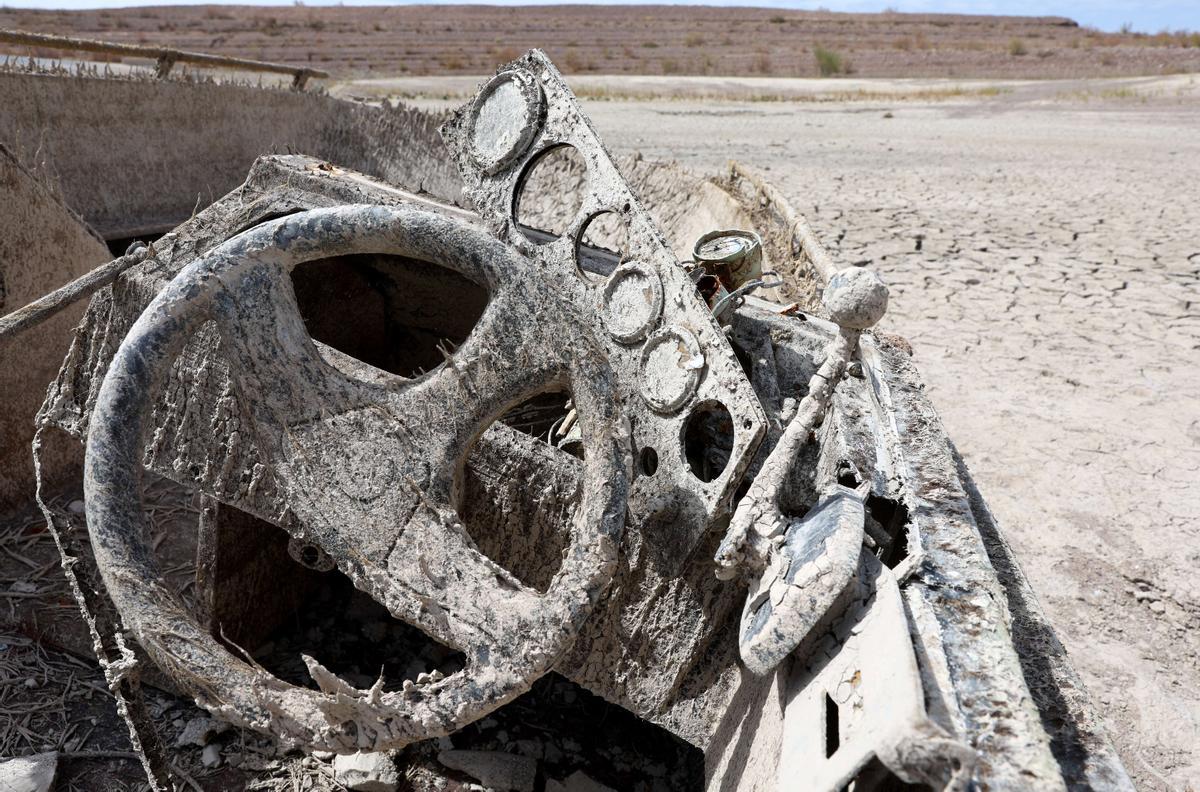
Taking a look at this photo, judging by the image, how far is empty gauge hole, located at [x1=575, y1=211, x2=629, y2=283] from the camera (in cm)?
210

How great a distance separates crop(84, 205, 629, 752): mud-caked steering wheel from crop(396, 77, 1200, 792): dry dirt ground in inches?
79.3

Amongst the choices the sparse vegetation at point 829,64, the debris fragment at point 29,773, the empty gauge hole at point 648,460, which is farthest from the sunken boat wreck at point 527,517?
the sparse vegetation at point 829,64

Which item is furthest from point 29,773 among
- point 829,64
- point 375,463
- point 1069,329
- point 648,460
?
point 829,64

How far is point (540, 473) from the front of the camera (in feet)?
6.43

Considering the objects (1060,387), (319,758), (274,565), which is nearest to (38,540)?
(274,565)

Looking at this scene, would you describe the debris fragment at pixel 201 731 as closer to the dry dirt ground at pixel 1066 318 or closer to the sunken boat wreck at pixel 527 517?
the sunken boat wreck at pixel 527 517

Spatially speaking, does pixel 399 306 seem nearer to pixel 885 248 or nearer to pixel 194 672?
pixel 194 672

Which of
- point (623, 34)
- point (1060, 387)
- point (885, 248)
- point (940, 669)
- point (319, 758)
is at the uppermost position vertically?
point (623, 34)

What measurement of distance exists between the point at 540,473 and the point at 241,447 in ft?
2.44

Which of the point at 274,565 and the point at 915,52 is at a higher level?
the point at 915,52

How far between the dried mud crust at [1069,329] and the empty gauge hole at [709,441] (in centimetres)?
161

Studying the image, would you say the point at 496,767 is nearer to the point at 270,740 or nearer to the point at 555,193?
the point at 270,740

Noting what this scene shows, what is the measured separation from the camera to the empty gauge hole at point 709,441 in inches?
73.8

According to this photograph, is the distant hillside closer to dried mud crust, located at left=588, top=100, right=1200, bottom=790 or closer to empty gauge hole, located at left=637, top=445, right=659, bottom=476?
dried mud crust, located at left=588, top=100, right=1200, bottom=790
